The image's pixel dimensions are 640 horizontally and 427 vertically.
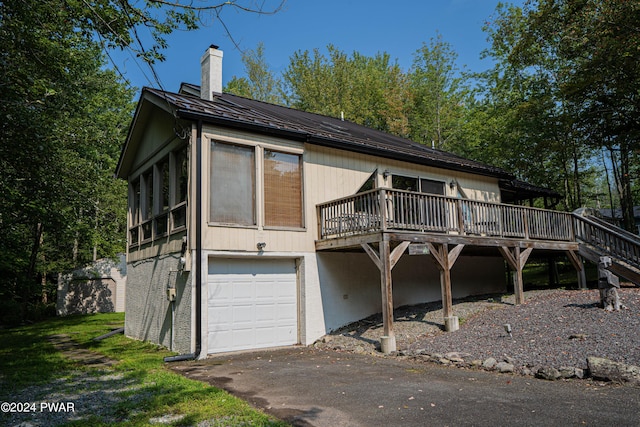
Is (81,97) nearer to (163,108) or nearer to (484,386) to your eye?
(163,108)

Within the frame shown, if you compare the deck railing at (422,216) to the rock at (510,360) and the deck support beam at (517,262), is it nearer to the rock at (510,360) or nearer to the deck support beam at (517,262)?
the deck support beam at (517,262)

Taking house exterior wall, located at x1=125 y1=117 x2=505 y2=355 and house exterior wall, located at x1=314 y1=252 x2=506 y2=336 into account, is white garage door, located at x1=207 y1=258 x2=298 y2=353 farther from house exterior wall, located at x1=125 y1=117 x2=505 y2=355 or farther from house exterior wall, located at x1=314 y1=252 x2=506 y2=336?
house exterior wall, located at x1=314 y1=252 x2=506 y2=336

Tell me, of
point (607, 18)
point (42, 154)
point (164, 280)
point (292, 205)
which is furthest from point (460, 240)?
point (42, 154)

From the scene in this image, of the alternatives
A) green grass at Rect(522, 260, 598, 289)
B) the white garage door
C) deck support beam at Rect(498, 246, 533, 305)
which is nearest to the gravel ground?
deck support beam at Rect(498, 246, 533, 305)

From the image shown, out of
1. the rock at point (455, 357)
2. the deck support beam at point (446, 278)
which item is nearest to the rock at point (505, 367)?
the rock at point (455, 357)

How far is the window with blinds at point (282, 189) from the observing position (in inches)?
414

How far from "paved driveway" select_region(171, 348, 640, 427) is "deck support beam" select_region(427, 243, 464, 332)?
2415mm

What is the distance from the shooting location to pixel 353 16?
20.9ft

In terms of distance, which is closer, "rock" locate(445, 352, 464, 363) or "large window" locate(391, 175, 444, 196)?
"rock" locate(445, 352, 464, 363)

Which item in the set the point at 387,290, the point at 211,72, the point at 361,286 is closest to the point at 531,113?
the point at 361,286

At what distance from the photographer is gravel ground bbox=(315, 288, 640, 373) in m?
7.28

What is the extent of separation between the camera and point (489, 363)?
7328mm

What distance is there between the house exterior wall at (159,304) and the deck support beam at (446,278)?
18.7 ft

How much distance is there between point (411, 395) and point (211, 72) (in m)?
10.3
